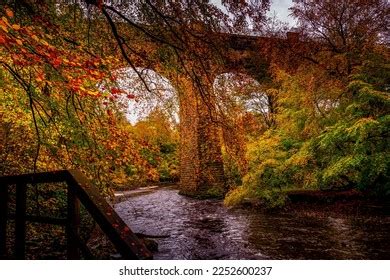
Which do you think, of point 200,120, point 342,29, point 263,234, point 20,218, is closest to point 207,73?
point 200,120

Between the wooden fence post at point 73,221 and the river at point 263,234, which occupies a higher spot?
the wooden fence post at point 73,221

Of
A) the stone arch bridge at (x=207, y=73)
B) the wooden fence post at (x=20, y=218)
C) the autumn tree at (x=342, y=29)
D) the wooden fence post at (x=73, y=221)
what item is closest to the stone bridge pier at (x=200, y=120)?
the stone arch bridge at (x=207, y=73)

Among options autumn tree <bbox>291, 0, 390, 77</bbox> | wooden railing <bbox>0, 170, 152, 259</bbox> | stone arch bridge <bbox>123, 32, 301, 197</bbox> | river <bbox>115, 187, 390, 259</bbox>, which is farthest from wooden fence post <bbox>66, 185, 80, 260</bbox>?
autumn tree <bbox>291, 0, 390, 77</bbox>

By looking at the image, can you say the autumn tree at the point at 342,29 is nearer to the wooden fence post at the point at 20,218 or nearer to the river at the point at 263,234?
the river at the point at 263,234

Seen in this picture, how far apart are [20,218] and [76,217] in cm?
79

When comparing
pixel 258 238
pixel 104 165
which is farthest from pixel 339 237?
pixel 104 165

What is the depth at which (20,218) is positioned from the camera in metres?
2.61

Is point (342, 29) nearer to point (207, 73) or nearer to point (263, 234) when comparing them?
point (207, 73)

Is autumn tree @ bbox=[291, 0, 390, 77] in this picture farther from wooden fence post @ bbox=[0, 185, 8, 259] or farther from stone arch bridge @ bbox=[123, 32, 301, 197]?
wooden fence post @ bbox=[0, 185, 8, 259]

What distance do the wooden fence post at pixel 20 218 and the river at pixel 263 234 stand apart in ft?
10.4

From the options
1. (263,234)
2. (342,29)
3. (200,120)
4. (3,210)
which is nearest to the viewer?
(3,210)

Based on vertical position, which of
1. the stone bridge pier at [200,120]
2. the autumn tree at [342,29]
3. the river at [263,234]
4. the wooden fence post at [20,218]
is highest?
the autumn tree at [342,29]

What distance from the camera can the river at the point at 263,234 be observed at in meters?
5.42
